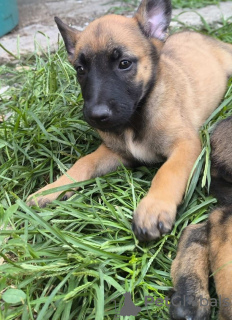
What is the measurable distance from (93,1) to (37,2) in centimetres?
127

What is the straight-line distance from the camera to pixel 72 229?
2912mm

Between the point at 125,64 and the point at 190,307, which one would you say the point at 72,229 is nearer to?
the point at 190,307

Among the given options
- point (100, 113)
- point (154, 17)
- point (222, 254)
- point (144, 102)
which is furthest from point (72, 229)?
point (154, 17)

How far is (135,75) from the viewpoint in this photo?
3193 mm

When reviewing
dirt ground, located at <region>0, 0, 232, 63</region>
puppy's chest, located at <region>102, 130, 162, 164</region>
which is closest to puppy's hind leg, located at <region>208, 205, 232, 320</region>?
puppy's chest, located at <region>102, 130, 162, 164</region>

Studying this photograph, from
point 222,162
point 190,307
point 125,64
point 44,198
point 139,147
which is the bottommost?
point 44,198

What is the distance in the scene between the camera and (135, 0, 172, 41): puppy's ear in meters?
3.46

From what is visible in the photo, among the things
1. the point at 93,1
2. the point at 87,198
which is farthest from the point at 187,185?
the point at 93,1

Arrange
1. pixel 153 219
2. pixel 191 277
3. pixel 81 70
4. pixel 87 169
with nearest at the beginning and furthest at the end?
pixel 191 277 → pixel 153 219 → pixel 81 70 → pixel 87 169

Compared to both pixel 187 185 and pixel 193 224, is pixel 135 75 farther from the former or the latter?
pixel 193 224

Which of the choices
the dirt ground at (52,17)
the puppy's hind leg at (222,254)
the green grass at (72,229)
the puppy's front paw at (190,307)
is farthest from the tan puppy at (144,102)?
the dirt ground at (52,17)

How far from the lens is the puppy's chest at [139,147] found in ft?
11.2

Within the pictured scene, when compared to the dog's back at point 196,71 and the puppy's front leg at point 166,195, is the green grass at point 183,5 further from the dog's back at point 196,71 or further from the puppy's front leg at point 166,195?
the puppy's front leg at point 166,195

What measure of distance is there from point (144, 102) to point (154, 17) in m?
0.76
